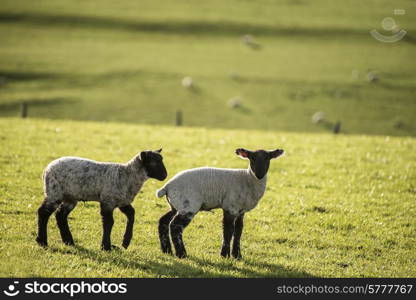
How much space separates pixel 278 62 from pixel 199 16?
859 inches

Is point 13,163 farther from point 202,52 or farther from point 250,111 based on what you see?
point 202,52

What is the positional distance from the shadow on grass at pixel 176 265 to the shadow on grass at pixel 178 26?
6938cm

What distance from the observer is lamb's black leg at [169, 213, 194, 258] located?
1073 centimetres

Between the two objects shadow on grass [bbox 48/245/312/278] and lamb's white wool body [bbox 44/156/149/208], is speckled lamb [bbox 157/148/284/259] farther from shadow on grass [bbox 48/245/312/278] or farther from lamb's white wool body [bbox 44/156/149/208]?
lamb's white wool body [bbox 44/156/149/208]

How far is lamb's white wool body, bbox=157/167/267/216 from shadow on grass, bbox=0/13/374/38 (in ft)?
225

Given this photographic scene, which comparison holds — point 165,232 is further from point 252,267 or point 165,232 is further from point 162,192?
point 252,267

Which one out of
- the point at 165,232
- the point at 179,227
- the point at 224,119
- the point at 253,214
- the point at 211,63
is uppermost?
the point at 179,227

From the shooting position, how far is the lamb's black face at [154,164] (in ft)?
35.6

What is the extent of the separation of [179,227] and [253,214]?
15.4 ft

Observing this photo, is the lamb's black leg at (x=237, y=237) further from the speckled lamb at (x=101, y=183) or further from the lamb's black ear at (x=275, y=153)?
the speckled lamb at (x=101, y=183)

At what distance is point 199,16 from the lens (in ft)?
276

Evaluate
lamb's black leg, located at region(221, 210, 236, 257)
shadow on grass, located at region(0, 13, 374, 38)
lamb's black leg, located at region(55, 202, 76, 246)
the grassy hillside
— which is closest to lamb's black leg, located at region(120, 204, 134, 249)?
lamb's black leg, located at region(55, 202, 76, 246)

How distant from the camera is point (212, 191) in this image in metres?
11.0

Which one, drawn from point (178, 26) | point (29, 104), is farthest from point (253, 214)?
point (178, 26)
